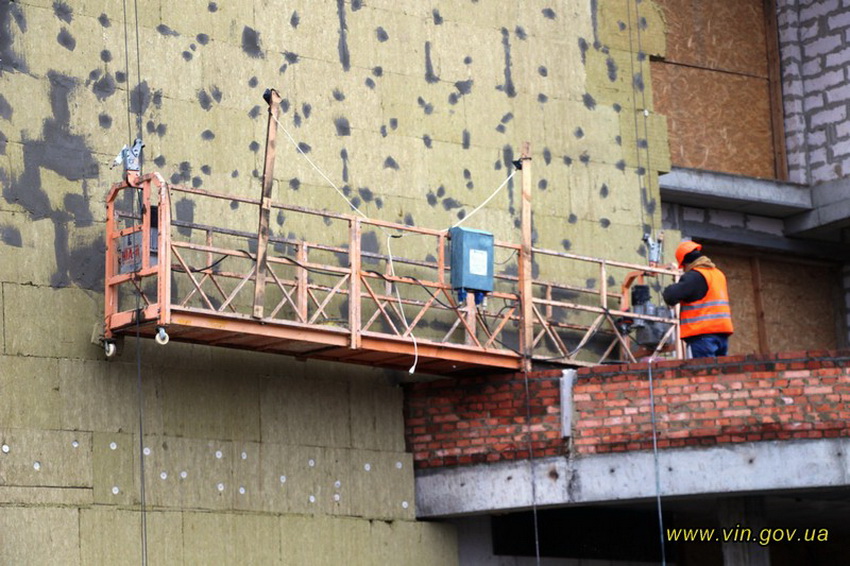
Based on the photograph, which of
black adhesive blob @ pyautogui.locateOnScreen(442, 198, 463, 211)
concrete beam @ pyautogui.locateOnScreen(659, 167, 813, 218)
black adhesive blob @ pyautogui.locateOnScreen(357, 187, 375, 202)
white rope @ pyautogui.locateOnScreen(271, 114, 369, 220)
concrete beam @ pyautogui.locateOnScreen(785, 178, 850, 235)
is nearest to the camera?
white rope @ pyautogui.locateOnScreen(271, 114, 369, 220)

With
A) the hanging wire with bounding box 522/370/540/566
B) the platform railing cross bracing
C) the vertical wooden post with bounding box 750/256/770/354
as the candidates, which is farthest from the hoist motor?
the vertical wooden post with bounding box 750/256/770/354

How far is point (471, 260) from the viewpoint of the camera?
19438 mm

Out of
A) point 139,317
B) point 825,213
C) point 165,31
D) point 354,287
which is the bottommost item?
point 139,317

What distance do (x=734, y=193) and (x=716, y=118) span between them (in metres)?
1.43

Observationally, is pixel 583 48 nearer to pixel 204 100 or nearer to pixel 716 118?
pixel 716 118

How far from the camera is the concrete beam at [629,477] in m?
18.2

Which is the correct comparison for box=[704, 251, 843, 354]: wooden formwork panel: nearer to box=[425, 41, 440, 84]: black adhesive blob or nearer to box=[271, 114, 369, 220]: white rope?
box=[425, 41, 440, 84]: black adhesive blob

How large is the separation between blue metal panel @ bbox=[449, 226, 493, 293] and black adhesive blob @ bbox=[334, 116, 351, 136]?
190 centimetres

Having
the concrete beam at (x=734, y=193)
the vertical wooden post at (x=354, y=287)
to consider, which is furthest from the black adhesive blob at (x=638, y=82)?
the vertical wooden post at (x=354, y=287)

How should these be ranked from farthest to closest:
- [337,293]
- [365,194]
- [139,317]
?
[365,194] → [337,293] → [139,317]

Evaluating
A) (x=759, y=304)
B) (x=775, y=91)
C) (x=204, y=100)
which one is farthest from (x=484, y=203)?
(x=775, y=91)

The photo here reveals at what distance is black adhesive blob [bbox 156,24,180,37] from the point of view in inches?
758

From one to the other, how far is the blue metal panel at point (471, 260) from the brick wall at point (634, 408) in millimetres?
1162

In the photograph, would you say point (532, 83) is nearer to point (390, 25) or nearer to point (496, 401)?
point (390, 25)
